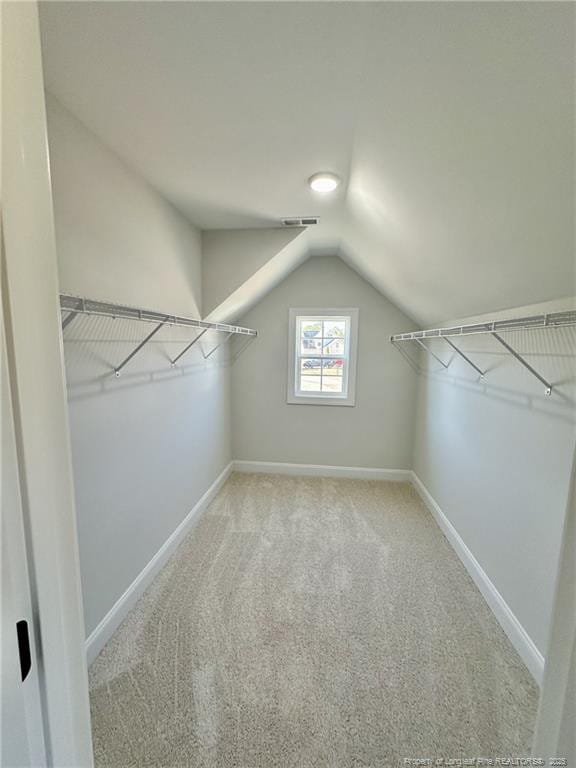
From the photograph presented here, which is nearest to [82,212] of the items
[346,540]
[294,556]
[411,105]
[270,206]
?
[270,206]

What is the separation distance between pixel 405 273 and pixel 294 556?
2123 mm

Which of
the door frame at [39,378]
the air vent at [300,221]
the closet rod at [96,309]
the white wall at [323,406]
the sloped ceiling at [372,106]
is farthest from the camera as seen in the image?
the white wall at [323,406]

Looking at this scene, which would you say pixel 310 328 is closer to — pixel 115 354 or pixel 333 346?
pixel 333 346

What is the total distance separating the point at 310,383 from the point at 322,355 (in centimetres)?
33

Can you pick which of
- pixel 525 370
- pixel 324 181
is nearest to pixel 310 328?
pixel 324 181

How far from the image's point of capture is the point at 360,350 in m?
3.38

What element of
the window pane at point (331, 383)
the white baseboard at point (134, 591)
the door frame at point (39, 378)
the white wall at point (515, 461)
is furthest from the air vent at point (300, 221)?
the white baseboard at point (134, 591)

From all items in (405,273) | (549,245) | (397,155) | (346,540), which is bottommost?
(346,540)

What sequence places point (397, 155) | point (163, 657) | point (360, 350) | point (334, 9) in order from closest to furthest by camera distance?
point (334, 9)
point (397, 155)
point (163, 657)
point (360, 350)

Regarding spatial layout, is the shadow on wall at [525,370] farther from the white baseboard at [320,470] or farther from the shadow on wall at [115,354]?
the shadow on wall at [115,354]

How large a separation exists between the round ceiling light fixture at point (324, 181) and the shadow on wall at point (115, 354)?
1.19 metres

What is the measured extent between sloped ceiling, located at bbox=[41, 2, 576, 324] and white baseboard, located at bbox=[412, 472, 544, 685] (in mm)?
1557

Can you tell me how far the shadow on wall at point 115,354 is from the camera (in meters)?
1.34

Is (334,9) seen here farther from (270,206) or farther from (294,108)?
(270,206)
